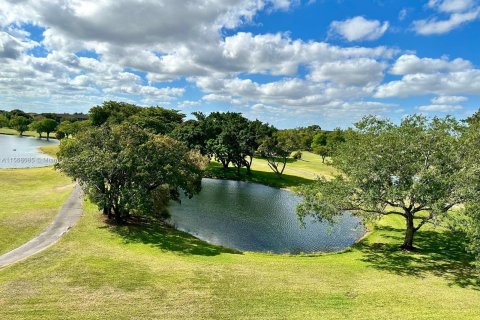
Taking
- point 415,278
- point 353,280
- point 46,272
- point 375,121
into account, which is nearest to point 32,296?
point 46,272

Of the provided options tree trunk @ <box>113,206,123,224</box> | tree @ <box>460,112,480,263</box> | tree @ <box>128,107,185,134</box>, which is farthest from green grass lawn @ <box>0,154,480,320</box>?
tree @ <box>128,107,185,134</box>

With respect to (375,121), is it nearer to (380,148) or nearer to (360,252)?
(380,148)

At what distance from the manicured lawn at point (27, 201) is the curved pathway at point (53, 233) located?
2.58 ft

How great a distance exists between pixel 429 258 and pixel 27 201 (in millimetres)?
47986

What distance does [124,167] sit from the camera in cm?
3419

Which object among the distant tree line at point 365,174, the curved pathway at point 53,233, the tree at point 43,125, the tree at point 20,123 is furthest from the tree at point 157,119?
the tree at point 20,123

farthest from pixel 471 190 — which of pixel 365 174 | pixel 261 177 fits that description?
pixel 261 177

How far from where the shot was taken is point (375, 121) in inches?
1433

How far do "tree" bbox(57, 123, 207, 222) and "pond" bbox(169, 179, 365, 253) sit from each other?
608 centimetres

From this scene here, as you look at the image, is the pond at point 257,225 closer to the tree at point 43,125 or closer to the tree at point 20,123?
the tree at point 43,125

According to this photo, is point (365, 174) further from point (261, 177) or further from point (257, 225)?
point (261, 177)

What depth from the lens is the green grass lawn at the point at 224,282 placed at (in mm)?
19062

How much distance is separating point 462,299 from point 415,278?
4011mm

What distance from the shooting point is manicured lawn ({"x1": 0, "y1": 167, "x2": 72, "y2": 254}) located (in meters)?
31.5
